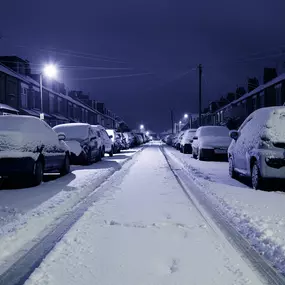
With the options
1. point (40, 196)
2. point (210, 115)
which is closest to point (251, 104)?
point (210, 115)

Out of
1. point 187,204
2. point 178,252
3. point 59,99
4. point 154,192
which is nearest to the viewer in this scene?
point 178,252

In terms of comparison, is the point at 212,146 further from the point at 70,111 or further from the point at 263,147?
the point at 70,111

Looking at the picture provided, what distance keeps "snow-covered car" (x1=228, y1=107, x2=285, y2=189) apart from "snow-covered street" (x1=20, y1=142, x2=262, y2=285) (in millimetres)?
2184

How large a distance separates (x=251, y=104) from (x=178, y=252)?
154ft

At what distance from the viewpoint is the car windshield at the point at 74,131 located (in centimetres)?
1576

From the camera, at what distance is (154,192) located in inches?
329

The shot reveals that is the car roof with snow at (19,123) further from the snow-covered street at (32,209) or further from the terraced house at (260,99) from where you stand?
the terraced house at (260,99)

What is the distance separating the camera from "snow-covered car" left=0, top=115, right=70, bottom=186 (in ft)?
27.9

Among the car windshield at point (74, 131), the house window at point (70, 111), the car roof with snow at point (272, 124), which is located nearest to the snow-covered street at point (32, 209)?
the car roof with snow at point (272, 124)

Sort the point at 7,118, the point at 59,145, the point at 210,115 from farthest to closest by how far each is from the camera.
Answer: the point at 210,115
the point at 59,145
the point at 7,118

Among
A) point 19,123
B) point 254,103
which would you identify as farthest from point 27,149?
point 254,103

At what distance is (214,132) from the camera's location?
19844 millimetres

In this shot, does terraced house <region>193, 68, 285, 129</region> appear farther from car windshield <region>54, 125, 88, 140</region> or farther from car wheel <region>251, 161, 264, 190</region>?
car wheel <region>251, 161, 264, 190</region>

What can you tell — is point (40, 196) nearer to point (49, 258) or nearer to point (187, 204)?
point (187, 204)
